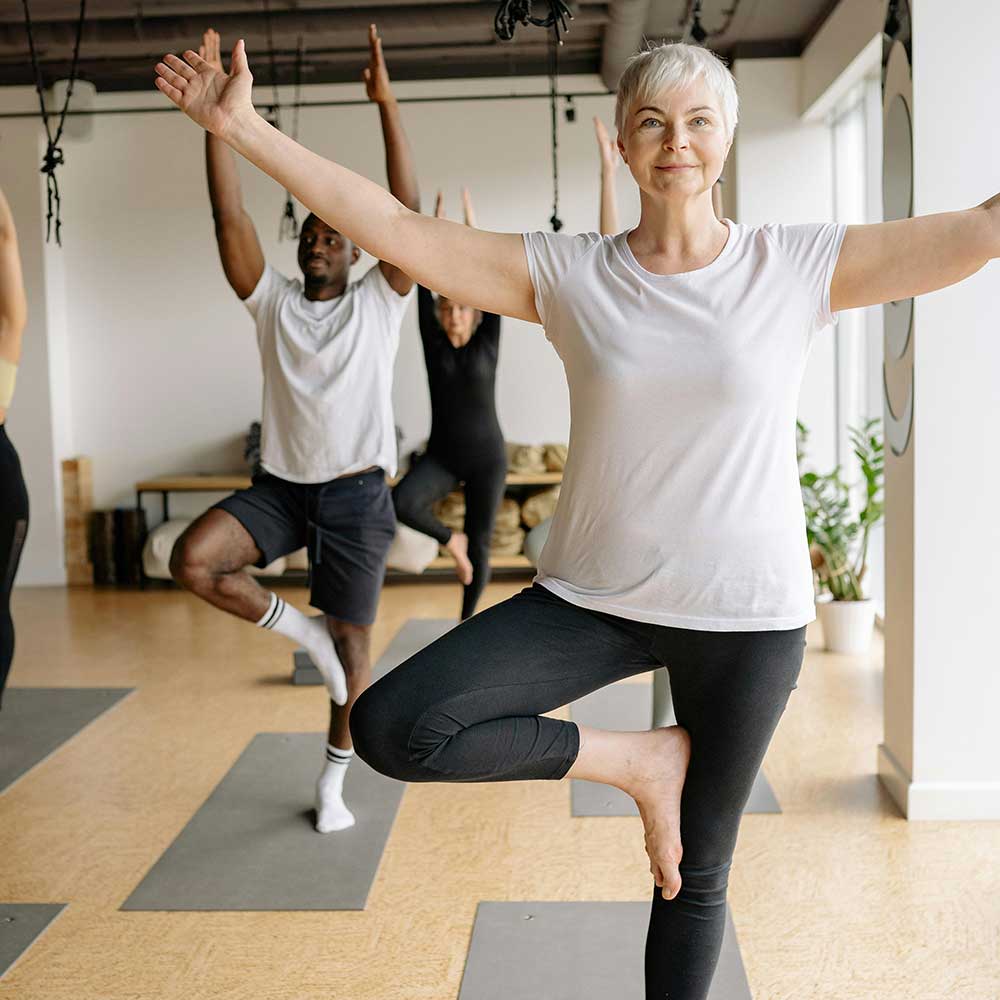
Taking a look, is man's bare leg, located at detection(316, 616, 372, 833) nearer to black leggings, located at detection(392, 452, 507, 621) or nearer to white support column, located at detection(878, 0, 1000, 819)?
white support column, located at detection(878, 0, 1000, 819)

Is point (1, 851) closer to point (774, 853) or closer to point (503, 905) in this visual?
→ point (503, 905)

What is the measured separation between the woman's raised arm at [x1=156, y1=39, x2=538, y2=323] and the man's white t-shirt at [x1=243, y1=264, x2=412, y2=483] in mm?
1411

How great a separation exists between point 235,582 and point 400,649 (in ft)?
8.42

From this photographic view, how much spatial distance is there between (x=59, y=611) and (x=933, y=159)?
5.54m

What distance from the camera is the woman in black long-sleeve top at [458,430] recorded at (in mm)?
5098

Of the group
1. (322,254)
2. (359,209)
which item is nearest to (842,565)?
(322,254)

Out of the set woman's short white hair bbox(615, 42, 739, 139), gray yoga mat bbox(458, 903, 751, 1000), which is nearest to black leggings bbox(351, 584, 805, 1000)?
gray yoga mat bbox(458, 903, 751, 1000)

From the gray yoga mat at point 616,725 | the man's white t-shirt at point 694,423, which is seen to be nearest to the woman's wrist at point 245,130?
the man's white t-shirt at point 694,423

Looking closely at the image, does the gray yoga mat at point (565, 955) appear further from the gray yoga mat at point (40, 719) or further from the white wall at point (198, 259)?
the white wall at point (198, 259)

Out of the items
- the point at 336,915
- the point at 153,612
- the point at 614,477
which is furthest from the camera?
the point at 153,612

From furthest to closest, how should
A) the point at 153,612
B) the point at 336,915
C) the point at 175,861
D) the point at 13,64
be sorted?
the point at 13,64
the point at 153,612
the point at 175,861
the point at 336,915

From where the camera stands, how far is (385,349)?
3.30 m

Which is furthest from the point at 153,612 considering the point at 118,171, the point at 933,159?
the point at 933,159

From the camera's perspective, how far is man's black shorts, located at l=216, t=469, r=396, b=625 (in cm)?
324
